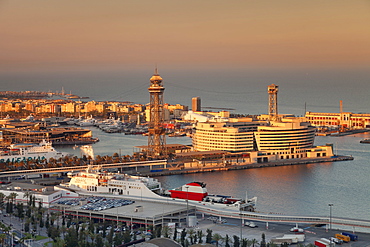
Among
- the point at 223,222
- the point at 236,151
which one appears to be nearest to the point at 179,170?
the point at 236,151

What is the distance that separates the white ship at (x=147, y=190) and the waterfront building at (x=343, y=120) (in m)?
18.6

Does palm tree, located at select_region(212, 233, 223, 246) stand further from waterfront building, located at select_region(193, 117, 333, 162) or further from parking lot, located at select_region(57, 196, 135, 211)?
waterfront building, located at select_region(193, 117, 333, 162)

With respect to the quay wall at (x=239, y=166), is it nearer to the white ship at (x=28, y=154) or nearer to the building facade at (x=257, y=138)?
the building facade at (x=257, y=138)

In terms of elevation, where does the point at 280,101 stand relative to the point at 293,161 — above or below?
above

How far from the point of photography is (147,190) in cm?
1485

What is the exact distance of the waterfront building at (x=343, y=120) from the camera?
109 ft

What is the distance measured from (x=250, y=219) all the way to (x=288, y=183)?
5291mm

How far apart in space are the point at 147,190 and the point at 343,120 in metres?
20.7

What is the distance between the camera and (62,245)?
10633mm

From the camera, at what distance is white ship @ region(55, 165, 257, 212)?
13.8m

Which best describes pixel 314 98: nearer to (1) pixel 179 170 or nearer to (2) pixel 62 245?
(1) pixel 179 170

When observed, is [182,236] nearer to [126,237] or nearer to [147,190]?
[126,237]

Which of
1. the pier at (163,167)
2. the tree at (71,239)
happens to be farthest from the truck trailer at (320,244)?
the pier at (163,167)

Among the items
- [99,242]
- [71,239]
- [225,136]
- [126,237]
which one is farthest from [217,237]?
[225,136]
